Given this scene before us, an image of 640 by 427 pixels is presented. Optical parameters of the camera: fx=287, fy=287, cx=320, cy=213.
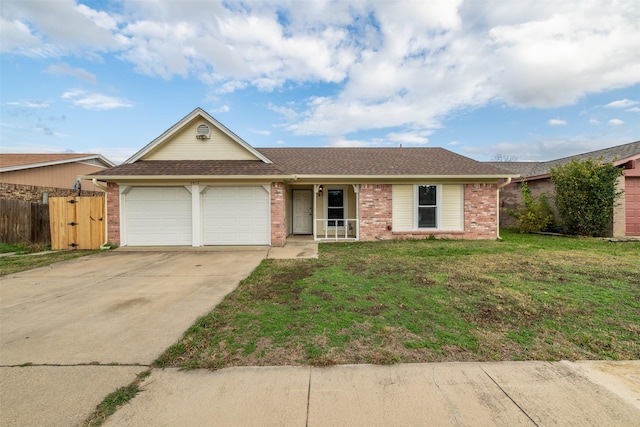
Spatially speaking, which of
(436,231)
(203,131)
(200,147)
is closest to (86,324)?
(200,147)

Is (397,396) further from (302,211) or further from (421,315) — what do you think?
(302,211)

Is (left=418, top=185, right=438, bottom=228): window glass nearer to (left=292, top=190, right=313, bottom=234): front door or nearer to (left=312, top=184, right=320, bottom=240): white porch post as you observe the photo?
(left=312, top=184, right=320, bottom=240): white porch post

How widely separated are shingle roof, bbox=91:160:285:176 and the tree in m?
12.2

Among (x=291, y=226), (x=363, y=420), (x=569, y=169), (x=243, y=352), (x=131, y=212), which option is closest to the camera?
(x=363, y=420)

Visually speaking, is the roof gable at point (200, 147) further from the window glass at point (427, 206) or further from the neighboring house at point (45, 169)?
the neighboring house at point (45, 169)

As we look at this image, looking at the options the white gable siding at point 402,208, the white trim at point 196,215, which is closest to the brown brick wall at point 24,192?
the white trim at point 196,215

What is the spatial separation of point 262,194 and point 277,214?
96cm

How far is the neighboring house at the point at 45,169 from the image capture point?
14883mm

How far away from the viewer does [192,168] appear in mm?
10734

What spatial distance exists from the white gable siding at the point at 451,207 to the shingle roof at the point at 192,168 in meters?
6.71

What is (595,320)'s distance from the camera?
377 centimetres


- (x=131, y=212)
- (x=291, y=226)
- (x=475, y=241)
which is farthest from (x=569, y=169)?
(x=131, y=212)

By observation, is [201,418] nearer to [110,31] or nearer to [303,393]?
[303,393]

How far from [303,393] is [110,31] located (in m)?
14.2
